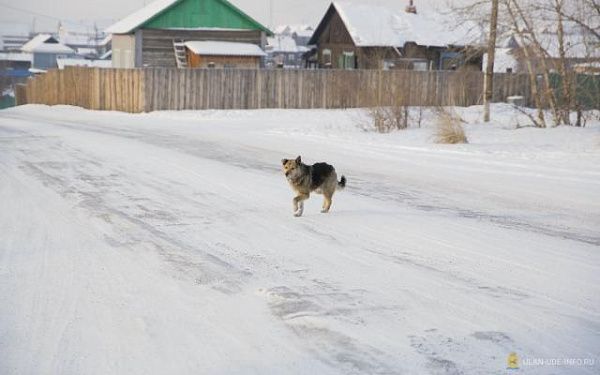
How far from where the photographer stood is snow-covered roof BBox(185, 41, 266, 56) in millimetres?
43906

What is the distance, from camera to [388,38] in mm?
54406

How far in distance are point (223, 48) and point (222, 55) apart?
0.59m

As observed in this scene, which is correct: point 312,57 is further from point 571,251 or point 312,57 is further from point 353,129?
point 571,251

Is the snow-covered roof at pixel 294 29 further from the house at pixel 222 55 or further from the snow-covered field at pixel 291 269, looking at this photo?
the snow-covered field at pixel 291 269

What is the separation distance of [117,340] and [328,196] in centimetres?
526

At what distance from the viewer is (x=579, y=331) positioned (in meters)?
5.42

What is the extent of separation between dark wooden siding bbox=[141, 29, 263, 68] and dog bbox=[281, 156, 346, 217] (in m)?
36.8

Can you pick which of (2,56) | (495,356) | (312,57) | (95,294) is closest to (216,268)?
(95,294)

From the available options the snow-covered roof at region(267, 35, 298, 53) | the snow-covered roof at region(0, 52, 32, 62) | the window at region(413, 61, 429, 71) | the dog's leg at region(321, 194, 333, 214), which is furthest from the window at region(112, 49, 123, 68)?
the snow-covered roof at region(267, 35, 298, 53)

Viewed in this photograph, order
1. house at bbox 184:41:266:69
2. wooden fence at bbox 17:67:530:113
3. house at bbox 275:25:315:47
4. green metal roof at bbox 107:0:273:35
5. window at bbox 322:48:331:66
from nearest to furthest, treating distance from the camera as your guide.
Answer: wooden fence at bbox 17:67:530:113
house at bbox 184:41:266:69
green metal roof at bbox 107:0:273:35
window at bbox 322:48:331:66
house at bbox 275:25:315:47

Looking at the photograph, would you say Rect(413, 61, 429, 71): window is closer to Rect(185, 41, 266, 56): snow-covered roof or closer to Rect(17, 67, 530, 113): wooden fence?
Rect(185, 41, 266, 56): snow-covered roof

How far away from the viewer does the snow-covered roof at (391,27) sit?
178ft

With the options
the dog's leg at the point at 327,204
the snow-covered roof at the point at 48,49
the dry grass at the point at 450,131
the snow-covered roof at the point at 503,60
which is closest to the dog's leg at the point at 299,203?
the dog's leg at the point at 327,204

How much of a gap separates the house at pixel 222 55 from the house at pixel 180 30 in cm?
12
